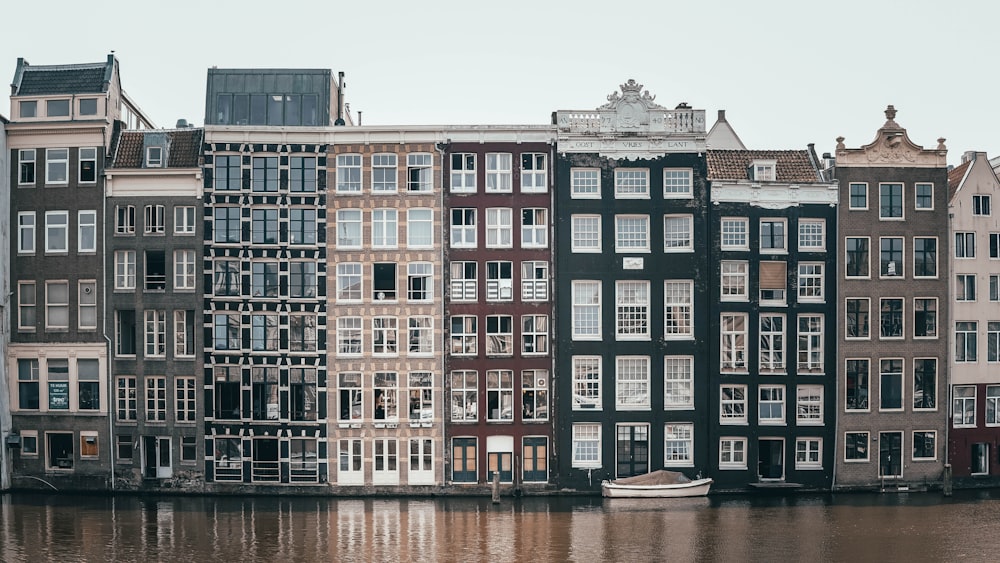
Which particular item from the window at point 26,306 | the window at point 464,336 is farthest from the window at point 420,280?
the window at point 26,306

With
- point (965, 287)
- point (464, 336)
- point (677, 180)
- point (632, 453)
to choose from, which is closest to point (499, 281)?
point (464, 336)

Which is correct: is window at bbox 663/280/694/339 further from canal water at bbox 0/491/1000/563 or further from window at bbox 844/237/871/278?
canal water at bbox 0/491/1000/563

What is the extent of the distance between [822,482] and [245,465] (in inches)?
1242

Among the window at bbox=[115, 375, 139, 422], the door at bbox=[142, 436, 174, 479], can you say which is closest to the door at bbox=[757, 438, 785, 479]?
the door at bbox=[142, 436, 174, 479]

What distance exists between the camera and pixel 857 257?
6456cm

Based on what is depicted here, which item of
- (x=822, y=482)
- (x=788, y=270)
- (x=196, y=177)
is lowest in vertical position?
(x=822, y=482)

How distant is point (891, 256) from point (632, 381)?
1614 cm

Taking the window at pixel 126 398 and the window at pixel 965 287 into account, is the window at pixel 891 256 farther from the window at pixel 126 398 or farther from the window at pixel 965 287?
the window at pixel 126 398

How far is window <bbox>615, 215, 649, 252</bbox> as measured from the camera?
63.9m

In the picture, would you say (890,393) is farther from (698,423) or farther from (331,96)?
(331,96)

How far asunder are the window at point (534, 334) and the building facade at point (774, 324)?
29.9ft

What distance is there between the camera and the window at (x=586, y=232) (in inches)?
2516

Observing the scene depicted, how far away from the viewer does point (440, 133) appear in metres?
63.9

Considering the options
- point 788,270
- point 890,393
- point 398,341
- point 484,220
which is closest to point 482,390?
point 398,341
